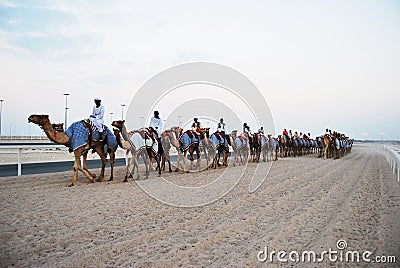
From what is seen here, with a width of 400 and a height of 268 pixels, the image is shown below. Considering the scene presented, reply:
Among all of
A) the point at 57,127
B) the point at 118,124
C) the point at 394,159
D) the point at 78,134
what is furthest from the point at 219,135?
the point at 57,127

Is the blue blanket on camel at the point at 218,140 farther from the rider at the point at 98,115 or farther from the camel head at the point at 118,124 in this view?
the rider at the point at 98,115

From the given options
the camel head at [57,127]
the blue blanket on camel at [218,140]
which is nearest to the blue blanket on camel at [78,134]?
the camel head at [57,127]

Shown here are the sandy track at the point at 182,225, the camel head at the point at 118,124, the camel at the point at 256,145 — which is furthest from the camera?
the camel at the point at 256,145

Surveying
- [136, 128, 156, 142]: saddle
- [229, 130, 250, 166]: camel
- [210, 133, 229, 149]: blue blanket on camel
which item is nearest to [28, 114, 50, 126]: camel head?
[136, 128, 156, 142]: saddle

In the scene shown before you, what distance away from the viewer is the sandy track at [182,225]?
17.5 ft

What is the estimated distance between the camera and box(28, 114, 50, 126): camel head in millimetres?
11102

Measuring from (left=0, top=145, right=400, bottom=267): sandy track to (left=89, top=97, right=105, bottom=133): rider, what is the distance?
2268mm

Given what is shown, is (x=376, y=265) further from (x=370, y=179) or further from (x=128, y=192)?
(x=370, y=179)

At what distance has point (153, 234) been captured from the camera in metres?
6.32

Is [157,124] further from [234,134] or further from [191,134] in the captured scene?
[234,134]

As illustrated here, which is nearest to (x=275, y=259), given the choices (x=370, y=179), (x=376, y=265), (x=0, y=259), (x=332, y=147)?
(x=376, y=265)

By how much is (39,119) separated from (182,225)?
659cm

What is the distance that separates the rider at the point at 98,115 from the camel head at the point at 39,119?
146cm

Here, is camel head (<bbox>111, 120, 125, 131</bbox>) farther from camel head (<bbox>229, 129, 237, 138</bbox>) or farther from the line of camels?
camel head (<bbox>229, 129, 237, 138</bbox>)
